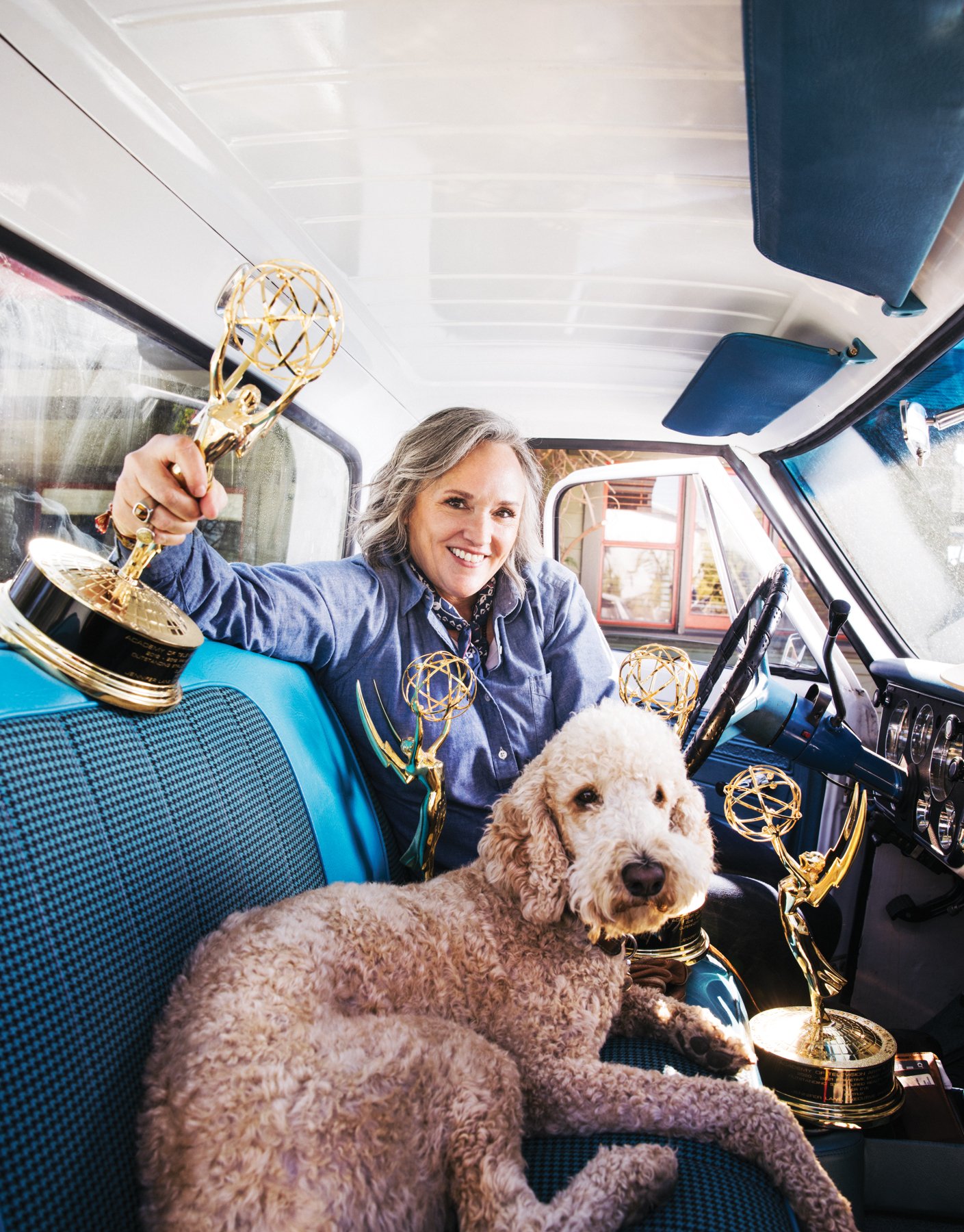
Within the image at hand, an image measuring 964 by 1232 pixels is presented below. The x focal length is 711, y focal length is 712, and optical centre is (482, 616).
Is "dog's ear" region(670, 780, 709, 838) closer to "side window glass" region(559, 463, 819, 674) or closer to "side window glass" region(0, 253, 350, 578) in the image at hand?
"side window glass" region(0, 253, 350, 578)

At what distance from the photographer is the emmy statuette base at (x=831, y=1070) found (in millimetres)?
1367

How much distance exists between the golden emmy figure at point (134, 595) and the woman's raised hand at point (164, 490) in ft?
0.07

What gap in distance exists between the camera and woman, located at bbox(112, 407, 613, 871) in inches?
64.0

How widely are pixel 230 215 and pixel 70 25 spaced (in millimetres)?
501

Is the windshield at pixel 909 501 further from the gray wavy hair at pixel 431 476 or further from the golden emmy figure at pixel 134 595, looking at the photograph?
the golden emmy figure at pixel 134 595

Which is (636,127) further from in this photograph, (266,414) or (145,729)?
(145,729)

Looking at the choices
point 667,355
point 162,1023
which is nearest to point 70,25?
point 162,1023

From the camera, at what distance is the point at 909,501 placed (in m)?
2.52

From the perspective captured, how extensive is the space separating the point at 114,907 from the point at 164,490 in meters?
0.54

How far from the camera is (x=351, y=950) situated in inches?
41.0

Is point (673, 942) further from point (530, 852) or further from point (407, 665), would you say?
point (407, 665)

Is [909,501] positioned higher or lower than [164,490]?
higher

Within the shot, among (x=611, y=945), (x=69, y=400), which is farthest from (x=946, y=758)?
(x=69, y=400)

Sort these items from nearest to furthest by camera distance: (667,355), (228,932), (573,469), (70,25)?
(228,932), (70,25), (667,355), (573,469)
